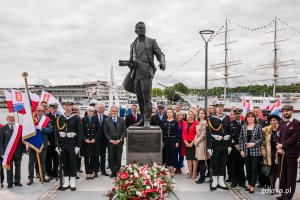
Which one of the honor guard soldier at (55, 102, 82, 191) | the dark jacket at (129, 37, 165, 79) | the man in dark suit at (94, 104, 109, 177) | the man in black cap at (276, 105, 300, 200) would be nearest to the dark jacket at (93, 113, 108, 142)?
the man in dark suit at (94, 104, 109, 177)

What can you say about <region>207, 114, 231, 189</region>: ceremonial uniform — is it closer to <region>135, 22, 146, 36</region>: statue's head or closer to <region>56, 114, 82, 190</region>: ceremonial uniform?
<region>135, 22, 146, 36</region>: statue's head

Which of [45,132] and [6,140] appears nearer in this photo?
[6,140]

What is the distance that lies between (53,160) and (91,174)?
1.11 meters

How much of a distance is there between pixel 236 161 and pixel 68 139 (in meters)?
4.08

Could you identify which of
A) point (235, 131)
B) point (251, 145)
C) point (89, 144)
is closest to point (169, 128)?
point (235, 131)

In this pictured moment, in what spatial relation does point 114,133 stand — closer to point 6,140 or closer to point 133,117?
point 133,117

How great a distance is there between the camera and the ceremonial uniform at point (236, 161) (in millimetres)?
7496

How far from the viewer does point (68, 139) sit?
7.27 meters

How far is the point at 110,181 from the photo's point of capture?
7.82 metres

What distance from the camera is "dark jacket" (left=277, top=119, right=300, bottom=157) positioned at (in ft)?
19.7

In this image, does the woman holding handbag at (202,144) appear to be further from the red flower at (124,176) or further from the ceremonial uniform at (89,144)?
the red flower at (124,176)

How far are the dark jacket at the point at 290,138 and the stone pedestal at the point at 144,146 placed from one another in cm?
270

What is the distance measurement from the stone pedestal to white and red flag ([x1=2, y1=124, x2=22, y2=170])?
2.68 meters

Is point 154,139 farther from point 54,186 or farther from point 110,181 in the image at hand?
point 54,186
